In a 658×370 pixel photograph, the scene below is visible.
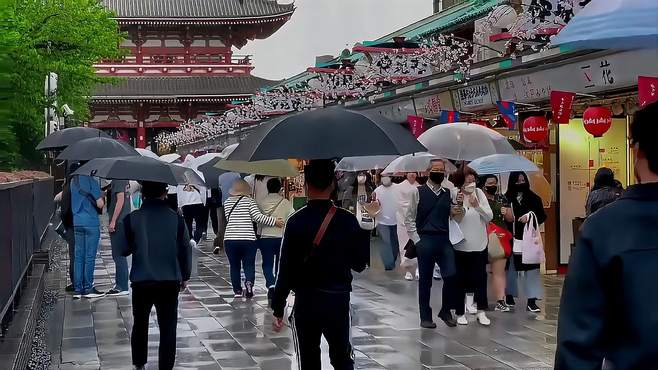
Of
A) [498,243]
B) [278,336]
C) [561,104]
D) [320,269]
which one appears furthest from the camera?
[561,104]

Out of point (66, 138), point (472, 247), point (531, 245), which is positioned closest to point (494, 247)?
point (531, 245)

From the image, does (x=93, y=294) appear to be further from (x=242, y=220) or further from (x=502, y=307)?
(x=502, y=307)

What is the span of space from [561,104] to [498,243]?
102 inches

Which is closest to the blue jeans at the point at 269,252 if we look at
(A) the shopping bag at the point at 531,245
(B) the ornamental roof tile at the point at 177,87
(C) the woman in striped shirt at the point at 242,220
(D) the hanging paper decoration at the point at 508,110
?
(C) the woman in striped shirt at the point at 242,220

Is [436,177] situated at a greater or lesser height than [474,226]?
greater

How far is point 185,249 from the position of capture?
7.05 m

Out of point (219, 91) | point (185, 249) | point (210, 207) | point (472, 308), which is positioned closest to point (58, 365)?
point (185, 249)

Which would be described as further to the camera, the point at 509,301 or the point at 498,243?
the point at 509,301

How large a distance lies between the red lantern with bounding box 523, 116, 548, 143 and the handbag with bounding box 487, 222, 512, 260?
323 cm

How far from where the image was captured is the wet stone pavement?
8.07m

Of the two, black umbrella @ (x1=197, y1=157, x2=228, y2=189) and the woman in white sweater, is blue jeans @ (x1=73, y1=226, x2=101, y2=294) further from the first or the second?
the woman in white sweater

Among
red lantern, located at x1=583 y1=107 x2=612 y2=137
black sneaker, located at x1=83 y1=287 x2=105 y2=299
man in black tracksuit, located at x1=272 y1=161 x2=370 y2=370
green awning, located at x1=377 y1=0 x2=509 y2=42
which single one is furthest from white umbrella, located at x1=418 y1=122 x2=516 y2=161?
green awning, located at x1=377 y1=0 x2=509 y2=42

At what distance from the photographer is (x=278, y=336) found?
9.30 meters

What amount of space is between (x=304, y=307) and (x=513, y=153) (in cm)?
618
